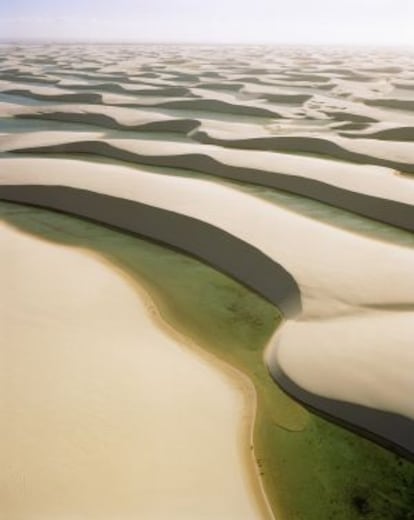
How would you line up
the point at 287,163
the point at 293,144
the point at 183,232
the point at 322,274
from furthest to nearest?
1. the point at 293,144
2. the point at 287,163
3. the point at 183,232
4. the point at 322,274

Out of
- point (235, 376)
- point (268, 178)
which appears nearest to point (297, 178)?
point (268, 178)

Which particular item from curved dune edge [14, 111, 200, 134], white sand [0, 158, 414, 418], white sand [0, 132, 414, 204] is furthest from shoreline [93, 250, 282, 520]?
curved dune edge [14, 111, 200, 134]

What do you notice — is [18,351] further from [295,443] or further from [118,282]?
[295,443]

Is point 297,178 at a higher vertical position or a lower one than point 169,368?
higher

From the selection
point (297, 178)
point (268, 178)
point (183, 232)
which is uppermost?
point (297, 178)

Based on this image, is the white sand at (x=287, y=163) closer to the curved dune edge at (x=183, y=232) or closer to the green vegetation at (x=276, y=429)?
the curved dune edge at (x=183, y=232)

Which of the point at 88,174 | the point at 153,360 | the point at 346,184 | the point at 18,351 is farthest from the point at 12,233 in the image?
the point at 346,184

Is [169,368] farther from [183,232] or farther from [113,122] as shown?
[113,122]
